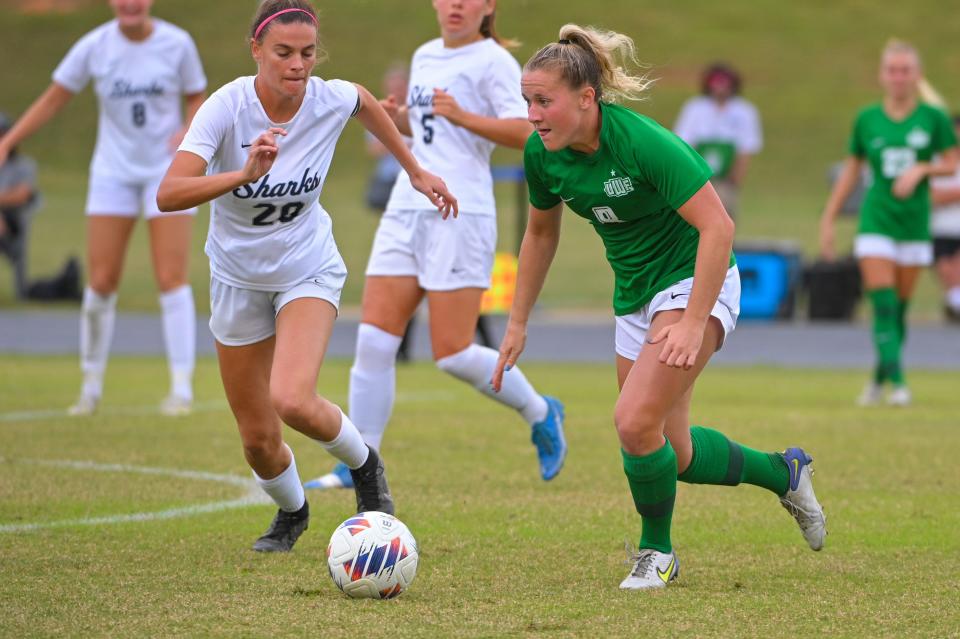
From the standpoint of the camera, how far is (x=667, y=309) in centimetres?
505

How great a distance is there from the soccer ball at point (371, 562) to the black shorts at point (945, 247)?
13509 millimetres

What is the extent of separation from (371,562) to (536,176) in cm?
142

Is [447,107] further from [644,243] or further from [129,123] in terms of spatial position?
[129,123]

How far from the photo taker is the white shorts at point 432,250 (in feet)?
23.0

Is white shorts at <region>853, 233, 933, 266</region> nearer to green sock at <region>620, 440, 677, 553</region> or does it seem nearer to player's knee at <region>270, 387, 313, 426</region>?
green sock at <region>620, 440, 677, 553</region>

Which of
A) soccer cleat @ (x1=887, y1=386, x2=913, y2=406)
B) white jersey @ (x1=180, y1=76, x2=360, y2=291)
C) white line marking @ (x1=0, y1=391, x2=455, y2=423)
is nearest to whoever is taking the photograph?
white jersey @ (x1=180, y1=76, x2=360, y2=291)

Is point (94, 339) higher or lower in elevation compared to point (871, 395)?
higher

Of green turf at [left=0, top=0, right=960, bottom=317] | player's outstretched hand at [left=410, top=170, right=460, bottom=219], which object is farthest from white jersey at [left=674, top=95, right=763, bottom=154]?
player's outstretched hand at [left=410, top=170, right=460, bottom=219]

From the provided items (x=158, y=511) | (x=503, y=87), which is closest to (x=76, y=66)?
(x=503, y=87)

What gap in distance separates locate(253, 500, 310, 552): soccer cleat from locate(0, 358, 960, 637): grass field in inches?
2.8

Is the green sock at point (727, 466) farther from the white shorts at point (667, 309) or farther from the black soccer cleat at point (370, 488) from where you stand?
the black soccer cleat at point (370, 488)

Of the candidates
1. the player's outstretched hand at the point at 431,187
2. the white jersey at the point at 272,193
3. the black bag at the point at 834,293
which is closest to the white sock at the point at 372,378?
the player's outstretched hand at the point at 431,187

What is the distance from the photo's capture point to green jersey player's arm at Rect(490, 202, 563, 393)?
17.6 feet

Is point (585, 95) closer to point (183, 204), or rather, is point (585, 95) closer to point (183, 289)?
point (183, 204)
